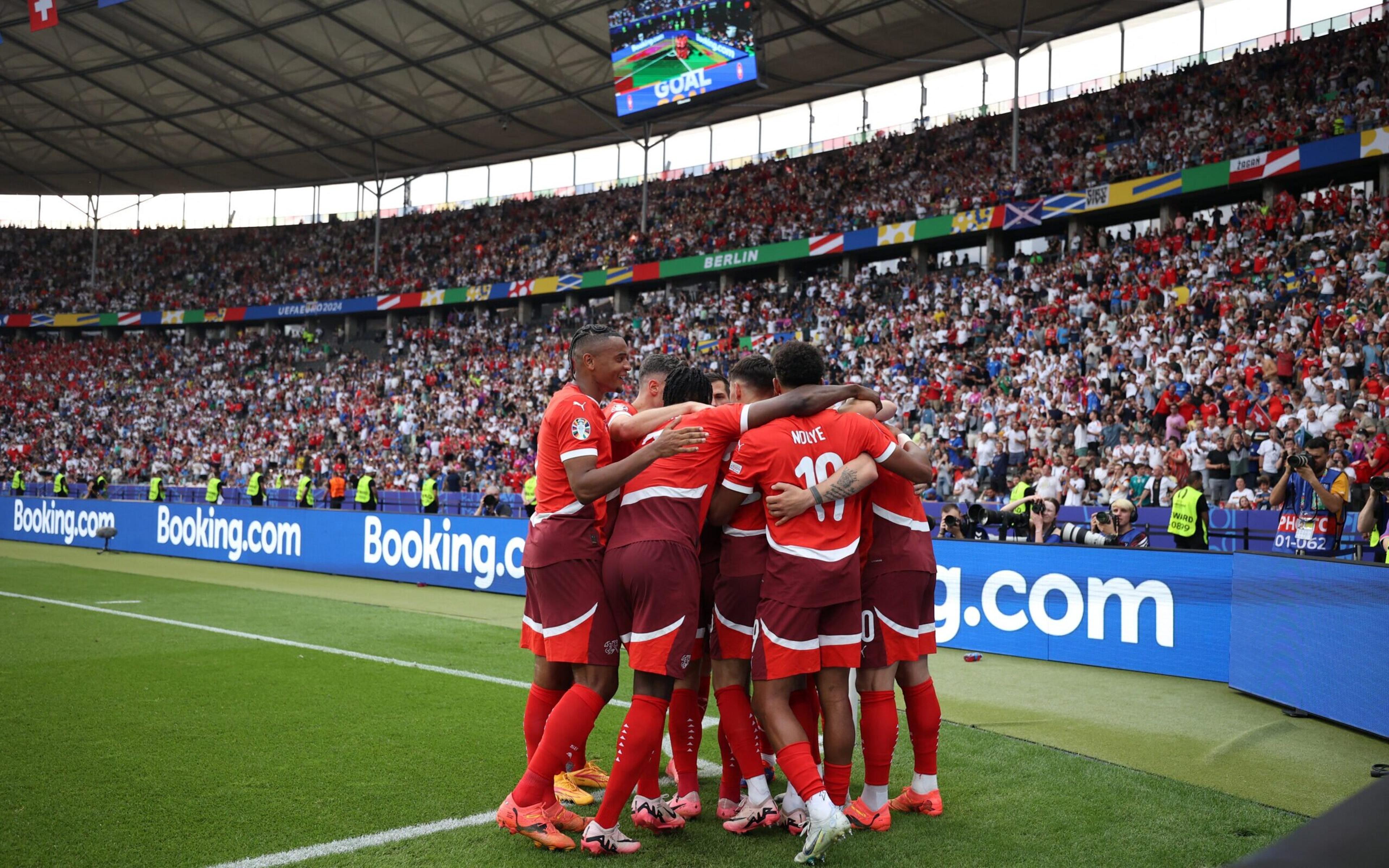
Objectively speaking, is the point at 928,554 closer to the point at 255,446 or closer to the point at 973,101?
the point at 973,101

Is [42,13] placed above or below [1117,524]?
above

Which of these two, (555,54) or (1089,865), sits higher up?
(555,54)

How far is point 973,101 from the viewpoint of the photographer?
34344 mm

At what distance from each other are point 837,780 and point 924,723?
75cm

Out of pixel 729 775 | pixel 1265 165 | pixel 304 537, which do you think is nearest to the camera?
pixel 729 775

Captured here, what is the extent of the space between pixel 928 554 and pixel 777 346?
1386 millimetres

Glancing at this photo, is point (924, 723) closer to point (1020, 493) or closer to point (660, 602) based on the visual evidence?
point (660, 602)

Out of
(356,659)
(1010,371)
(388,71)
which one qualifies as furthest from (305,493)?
(388,71)

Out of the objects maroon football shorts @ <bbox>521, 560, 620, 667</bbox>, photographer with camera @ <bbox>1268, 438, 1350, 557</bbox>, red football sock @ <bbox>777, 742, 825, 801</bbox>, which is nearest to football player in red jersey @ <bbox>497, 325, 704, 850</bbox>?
maroon football shorts @ <bbox>521, 560, 620, 667</bbox>

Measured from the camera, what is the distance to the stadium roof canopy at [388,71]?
28.7 meters

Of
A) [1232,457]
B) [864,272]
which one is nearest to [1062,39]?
[864,272]

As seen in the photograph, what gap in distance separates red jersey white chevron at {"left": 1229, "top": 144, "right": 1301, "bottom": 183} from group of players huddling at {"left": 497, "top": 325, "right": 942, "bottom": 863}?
827 inches

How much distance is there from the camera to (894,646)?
5.21 m

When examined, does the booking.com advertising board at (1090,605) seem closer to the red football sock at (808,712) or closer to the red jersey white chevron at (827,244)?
the red football sock at (808,712)
